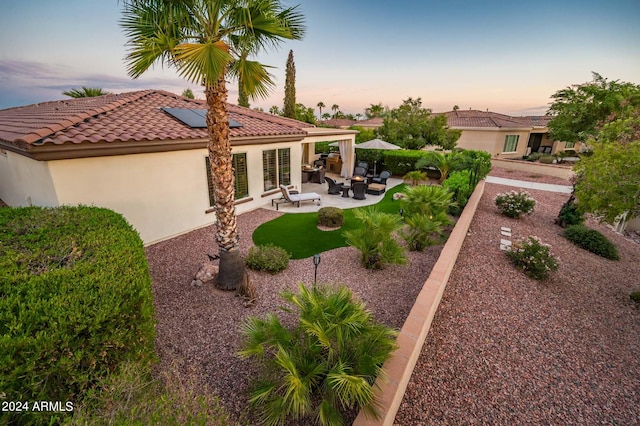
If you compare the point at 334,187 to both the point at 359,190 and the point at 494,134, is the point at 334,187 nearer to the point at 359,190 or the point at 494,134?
the point at 359,190

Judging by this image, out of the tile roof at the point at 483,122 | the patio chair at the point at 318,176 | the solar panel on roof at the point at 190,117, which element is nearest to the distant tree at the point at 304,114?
the tile roof at the point at 483,122

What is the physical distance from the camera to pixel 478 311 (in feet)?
20.2

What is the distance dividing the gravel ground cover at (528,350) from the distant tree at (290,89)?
27709 millimetres

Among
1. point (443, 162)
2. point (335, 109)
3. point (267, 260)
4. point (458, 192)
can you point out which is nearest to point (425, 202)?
point (458, 192)

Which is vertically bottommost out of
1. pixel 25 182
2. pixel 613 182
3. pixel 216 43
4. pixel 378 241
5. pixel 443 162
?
pixel 378 241

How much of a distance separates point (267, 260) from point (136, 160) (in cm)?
510

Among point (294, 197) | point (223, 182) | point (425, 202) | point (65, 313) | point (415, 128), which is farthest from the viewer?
point (415, 128)

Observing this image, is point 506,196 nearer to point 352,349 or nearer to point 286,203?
point 286,203

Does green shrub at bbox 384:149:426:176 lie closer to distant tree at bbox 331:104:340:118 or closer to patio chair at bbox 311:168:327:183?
patio chair at bbox 311:168:327:183

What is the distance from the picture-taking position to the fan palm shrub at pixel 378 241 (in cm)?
739

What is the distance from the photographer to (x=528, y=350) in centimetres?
520

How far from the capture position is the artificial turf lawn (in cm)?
909

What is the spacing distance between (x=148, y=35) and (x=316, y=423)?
7.38 metres

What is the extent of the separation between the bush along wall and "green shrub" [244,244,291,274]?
3.43 metres
